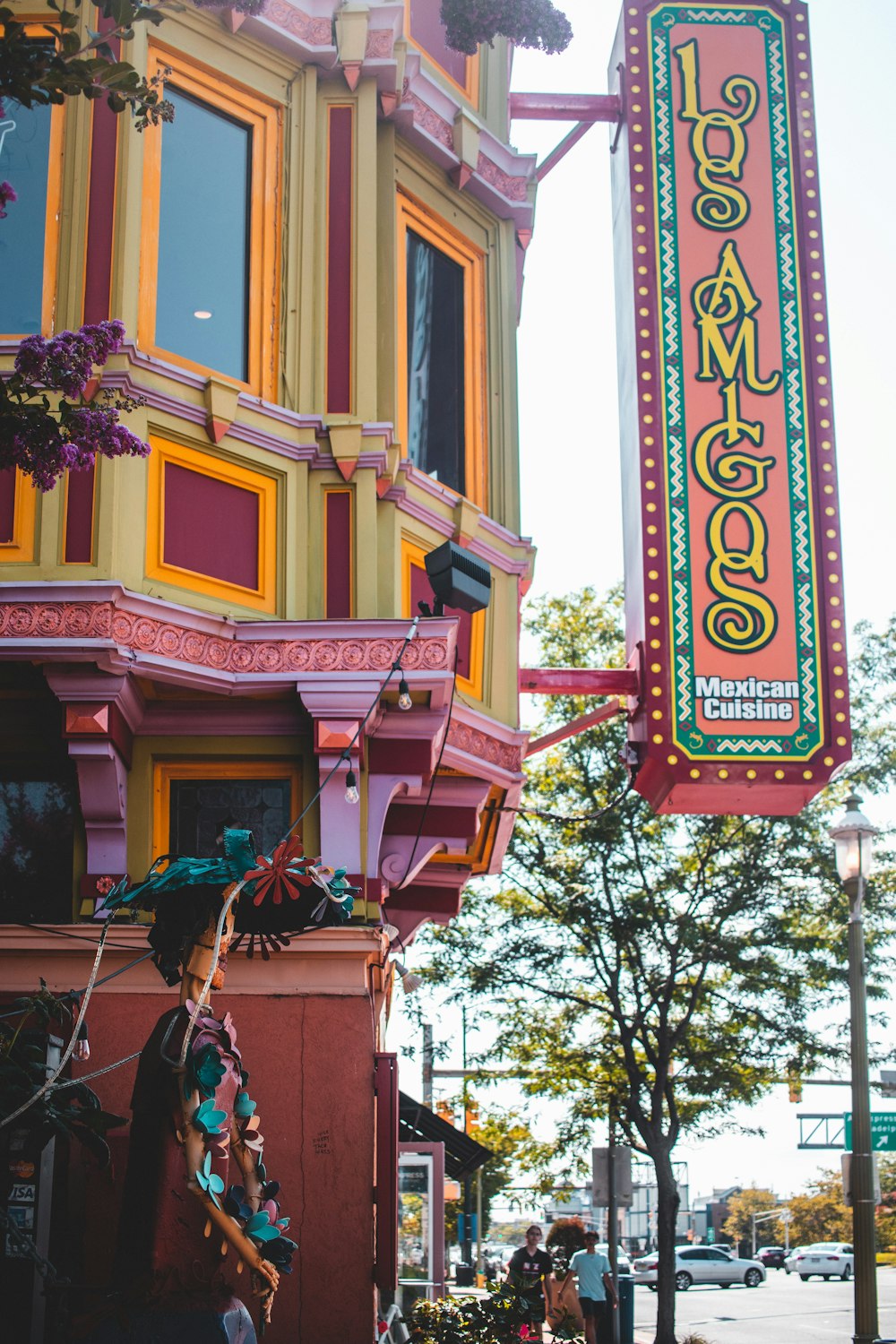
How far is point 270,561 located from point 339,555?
47cm

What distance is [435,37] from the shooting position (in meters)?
13.2

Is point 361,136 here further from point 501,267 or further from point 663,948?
point 663,948

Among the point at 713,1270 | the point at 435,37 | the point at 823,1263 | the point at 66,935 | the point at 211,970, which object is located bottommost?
the point at 823,1263

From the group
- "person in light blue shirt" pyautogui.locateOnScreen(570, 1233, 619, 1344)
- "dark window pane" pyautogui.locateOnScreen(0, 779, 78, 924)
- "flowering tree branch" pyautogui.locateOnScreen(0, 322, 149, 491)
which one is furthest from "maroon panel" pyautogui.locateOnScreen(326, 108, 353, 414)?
"person in light blue shirt" pyautogui.locateOnScreen(570, 1233, 619, 1344)

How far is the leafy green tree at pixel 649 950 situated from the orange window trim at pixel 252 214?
12.4 metres

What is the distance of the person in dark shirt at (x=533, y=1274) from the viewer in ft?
40.2

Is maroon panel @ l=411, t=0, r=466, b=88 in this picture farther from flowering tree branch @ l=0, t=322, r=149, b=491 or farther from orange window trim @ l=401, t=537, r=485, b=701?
flowering tree branch @ l=0, t=322, r=149, b=491

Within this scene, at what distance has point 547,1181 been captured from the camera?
24.2m

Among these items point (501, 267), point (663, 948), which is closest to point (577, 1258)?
point (663, 948)

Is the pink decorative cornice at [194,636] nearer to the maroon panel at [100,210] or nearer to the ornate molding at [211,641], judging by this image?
the ornate molding at [211,641]

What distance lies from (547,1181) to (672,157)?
15.6 metres

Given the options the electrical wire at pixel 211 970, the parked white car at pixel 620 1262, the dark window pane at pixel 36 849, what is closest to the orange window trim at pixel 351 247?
the dark window pane at pixel 36 849

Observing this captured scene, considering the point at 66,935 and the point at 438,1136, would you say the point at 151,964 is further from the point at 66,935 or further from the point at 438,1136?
the point at 438,1136

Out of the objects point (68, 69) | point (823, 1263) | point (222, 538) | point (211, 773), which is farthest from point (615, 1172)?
point (823, 1263)
